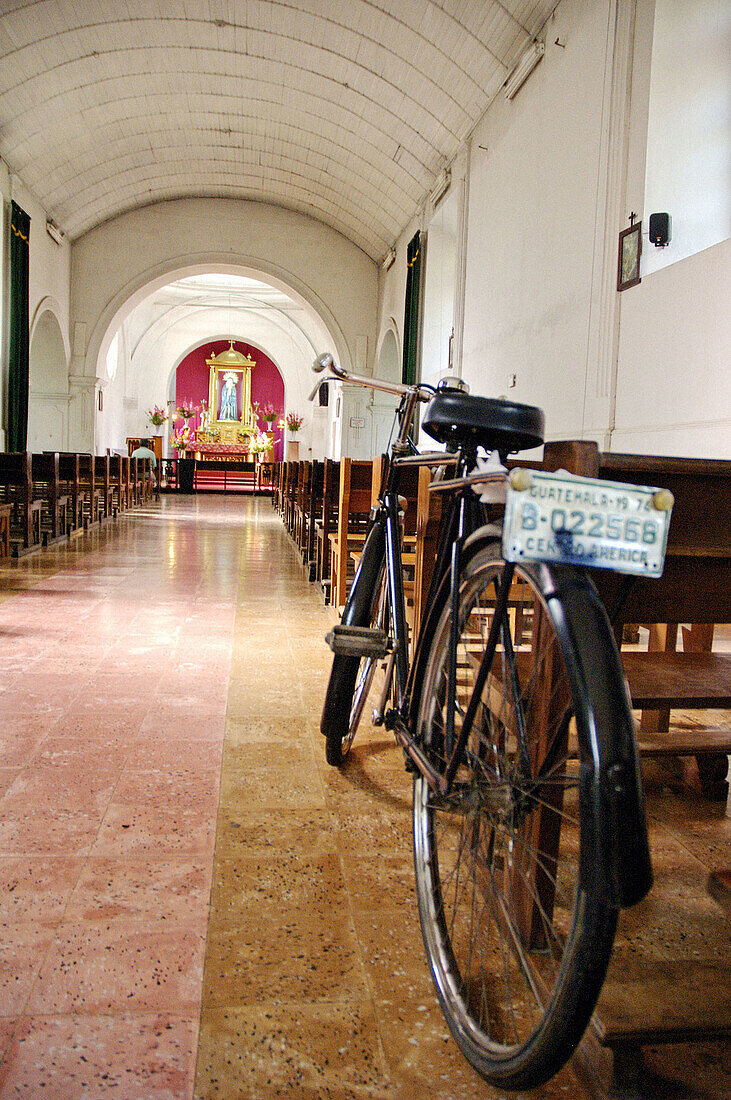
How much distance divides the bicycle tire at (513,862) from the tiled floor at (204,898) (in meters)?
0.10

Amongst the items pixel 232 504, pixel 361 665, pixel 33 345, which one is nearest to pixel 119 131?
pixel 33 345

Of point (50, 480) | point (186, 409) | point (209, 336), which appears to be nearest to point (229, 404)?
point (186, 409)

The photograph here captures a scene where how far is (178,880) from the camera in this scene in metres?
1.68

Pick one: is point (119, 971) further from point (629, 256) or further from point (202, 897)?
point (629, 256)

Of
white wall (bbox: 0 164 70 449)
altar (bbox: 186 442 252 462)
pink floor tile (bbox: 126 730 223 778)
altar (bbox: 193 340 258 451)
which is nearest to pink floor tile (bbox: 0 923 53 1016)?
pink floor tile (bbox: 126 730 223 778)

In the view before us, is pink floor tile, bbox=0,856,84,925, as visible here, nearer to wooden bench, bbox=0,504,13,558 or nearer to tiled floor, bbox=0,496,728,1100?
tiled floor, bbox=0,496,728,1100

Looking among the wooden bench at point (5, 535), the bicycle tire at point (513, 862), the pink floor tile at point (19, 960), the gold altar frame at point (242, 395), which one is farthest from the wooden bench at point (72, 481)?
the gold altar frame at point (242, 395)

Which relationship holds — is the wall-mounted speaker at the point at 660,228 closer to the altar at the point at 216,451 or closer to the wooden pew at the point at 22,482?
the wooden pew at the point at 22,482

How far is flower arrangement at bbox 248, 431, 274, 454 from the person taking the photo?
76.1ft

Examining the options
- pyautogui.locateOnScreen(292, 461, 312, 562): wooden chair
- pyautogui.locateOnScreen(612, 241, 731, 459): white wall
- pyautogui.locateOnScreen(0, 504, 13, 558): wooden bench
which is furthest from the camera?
pyautogui.locateOnScreen(292, 461, 312, 562): wooden chair

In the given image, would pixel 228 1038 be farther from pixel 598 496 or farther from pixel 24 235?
pixel 24 235

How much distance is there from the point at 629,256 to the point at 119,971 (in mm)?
5369

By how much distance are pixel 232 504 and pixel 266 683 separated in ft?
44.0

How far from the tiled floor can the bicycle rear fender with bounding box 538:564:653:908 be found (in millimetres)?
504
